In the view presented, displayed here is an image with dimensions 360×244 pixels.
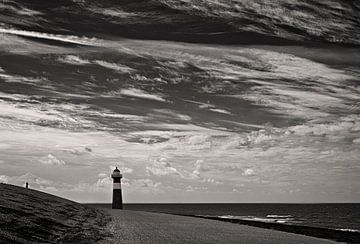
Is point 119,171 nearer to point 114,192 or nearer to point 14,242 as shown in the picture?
point 114,192

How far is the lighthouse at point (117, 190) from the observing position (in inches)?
2969

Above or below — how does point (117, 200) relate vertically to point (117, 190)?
below

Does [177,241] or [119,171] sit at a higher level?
[119,171]

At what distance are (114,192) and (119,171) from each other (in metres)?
3.86

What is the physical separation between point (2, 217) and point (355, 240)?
25119 mm

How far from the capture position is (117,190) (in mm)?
77125

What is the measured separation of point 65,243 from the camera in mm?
19828

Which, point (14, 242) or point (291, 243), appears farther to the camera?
point (291, 243)

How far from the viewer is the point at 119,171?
76938 mm

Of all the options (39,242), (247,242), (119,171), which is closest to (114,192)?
(119,171)

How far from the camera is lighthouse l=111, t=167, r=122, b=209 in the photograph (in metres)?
75.4

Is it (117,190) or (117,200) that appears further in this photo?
(117,190)

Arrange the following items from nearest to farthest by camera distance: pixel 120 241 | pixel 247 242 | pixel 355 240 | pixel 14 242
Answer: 1. pixel 14 242
2. pixel 120 241
3. pixel 247 242
4. pixel 355 240

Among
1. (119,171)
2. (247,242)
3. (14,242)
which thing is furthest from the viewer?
(119,171)
